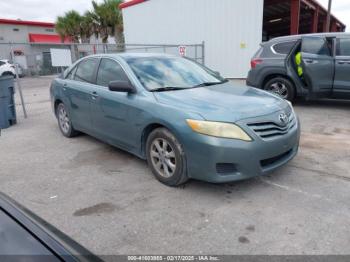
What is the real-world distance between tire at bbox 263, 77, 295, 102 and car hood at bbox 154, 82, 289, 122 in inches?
153

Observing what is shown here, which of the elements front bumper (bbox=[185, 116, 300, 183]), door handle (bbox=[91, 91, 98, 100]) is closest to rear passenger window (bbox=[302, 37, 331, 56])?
front bumper (bbox=[185, 116, 300, 183])

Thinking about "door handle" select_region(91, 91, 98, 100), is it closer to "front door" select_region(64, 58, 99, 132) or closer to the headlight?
"front door" select_region(64, 58, 99, 132)

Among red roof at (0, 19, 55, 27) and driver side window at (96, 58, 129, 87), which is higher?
Result: red roof at (0, 19, 55, 27)

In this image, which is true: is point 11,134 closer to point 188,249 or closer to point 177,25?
point 188,249

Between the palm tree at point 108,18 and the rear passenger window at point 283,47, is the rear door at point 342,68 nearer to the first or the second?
the rear passenger window at point 283,47

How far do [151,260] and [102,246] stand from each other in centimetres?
48

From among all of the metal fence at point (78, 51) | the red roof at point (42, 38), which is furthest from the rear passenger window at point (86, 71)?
the red roof at point (42, 38)

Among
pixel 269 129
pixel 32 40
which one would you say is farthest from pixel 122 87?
pixel 32 40

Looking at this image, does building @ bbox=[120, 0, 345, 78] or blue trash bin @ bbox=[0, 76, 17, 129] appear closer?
blue trash bin @ bbox=[0, 76, 17, 129]

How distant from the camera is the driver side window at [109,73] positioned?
4.26 meters

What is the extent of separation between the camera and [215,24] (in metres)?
16.2

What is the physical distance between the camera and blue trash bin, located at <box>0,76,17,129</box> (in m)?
6.86

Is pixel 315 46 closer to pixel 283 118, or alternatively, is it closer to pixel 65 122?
pixel 283 118

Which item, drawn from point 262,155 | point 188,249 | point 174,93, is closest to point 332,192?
point 262,155
